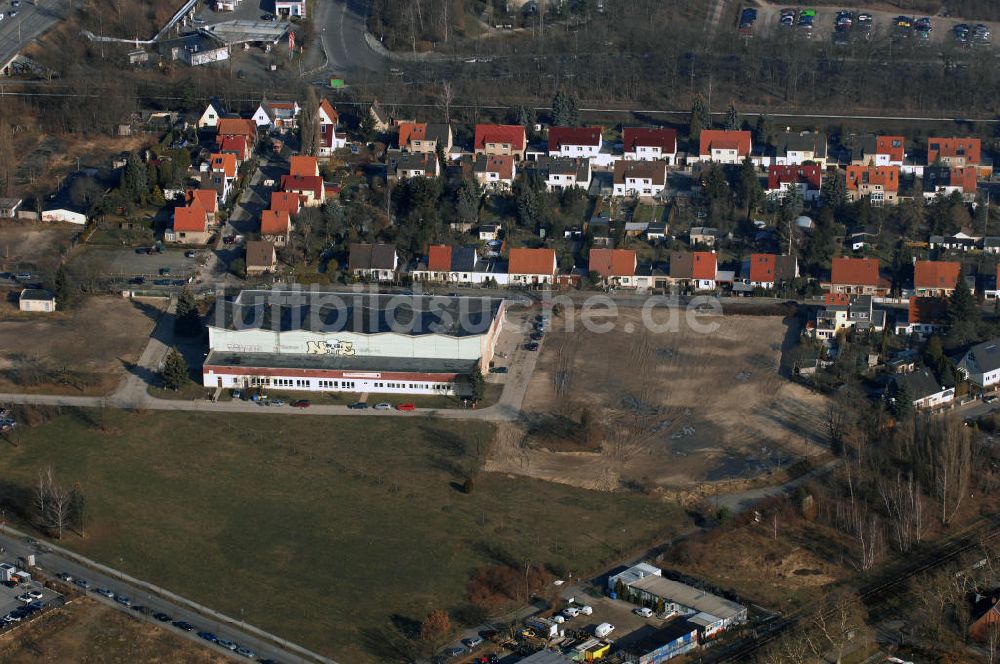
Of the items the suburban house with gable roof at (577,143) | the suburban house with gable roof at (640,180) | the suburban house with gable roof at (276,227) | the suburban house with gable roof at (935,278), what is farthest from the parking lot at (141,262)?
the suburban house with gable roof at (935,278)

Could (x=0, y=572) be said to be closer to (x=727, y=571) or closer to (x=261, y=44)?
(x=727, y=571)

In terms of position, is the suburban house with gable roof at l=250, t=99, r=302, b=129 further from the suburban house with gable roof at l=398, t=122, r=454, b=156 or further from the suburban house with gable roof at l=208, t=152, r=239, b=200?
the suburban house with gable roof at l=398, t=122, r=454, b=156

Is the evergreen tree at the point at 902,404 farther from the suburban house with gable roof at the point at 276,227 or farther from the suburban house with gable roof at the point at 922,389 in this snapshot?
the suburban house with gable roof at the point at 276,227

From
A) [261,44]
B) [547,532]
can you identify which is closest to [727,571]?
[547,532]

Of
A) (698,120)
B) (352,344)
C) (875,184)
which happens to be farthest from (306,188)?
(875,184)

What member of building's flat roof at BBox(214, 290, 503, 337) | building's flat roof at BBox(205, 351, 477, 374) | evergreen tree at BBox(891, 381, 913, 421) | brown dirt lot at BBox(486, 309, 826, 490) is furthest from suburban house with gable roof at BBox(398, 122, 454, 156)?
evergreen tree at BBox(891, 381, 913, 421)

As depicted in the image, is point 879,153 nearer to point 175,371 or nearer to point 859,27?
point 859,27
